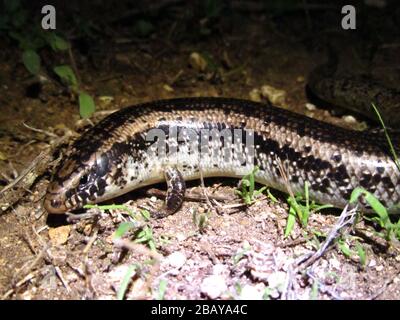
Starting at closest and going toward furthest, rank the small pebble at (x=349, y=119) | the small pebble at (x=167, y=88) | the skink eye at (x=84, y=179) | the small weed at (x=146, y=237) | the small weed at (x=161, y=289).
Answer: the small weed at (x=161, y=289) → the small weed at (x=146, y=237) → the skink eye at (x=84, y=179) → the small pebble at (x=349, y=119) → the small pebble at (x=167, y=88)

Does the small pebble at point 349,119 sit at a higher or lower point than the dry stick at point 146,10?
lower

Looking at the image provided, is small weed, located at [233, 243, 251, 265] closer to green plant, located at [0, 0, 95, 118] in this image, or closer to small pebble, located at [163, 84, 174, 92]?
green plant, located at [0, 0, 95, 118]

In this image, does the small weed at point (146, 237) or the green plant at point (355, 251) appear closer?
the green plant at point (355, 251)

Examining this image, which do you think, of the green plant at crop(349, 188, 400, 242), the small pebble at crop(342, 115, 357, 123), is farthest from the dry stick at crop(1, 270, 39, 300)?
the small pebble at crop(342, 115, 357, 123)

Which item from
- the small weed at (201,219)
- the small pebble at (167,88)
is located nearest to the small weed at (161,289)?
the small weed at (201,219)

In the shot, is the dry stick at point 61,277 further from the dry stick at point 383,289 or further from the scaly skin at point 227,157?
the dry stick at point 383,289

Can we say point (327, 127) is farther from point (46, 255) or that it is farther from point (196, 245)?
point (46, 255)

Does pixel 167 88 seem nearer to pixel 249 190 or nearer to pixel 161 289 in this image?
pixel 249 190
